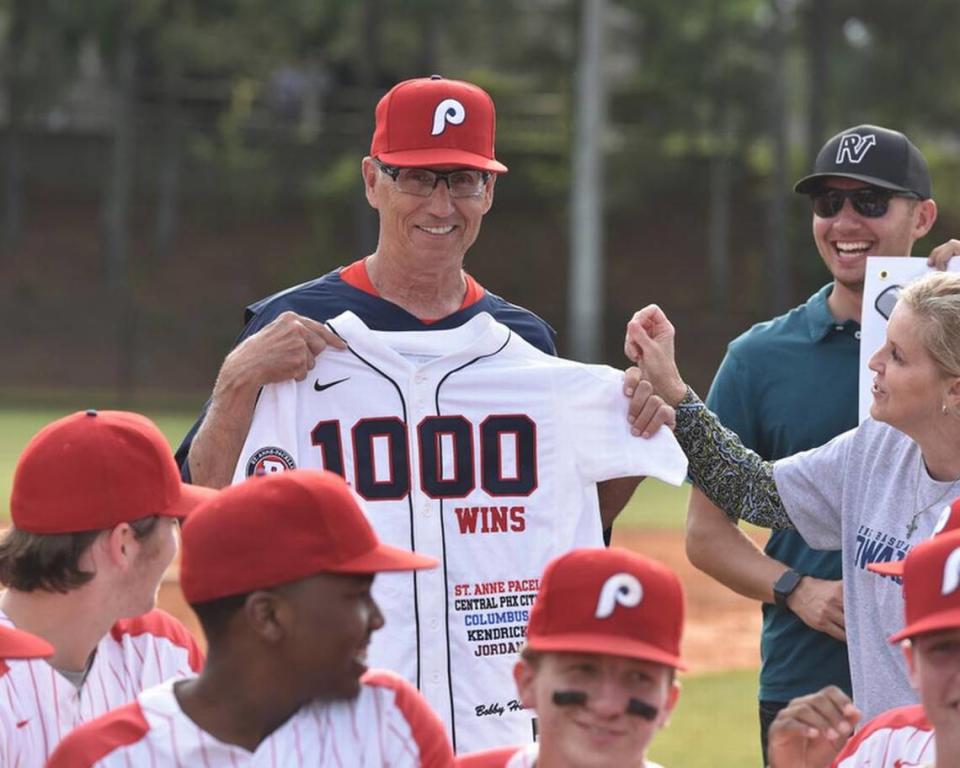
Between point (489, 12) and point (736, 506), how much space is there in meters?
33.3

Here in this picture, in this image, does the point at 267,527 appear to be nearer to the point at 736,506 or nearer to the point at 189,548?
the point at 189,548

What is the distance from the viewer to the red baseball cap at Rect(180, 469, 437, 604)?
8.69 feet

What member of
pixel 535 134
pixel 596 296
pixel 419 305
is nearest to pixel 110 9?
pixel 535 134

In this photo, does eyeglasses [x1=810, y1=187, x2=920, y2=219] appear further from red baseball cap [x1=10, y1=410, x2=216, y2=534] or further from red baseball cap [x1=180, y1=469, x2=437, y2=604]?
red baseball cap [x1=180, y1=469, x2=437, y2=604]

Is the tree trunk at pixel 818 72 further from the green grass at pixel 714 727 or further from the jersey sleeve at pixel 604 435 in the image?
the jersey sleeve at pixel 604 435

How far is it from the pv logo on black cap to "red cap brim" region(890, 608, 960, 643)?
7.32 feet

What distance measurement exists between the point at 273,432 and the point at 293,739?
142 cm

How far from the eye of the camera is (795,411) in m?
4.72

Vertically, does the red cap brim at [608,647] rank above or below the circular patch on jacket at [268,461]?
below

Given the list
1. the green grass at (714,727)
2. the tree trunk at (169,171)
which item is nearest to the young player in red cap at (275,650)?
the green grass at (714,727)

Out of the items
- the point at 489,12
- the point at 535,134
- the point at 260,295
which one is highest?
the point at 489,12

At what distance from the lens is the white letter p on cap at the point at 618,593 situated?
2.65 meters

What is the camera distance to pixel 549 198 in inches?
1523

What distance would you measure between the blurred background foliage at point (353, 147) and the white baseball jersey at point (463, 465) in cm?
2671
